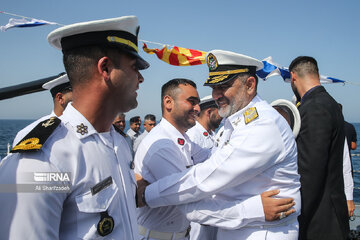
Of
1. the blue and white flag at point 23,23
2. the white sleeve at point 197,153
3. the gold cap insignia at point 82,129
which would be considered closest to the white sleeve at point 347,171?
the white sleeve at point 197,153

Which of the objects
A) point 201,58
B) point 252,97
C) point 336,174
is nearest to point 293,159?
point 252,97

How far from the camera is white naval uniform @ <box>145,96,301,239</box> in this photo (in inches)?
84.7

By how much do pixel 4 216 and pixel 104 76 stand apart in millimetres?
825

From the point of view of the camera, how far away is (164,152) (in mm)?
2656

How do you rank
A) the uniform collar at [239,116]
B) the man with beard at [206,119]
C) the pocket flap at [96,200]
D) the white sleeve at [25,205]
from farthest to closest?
the man with beard at [206,119]
the uniform collar at [239,116]
the pocket flap at [96,200]
the white sleeve at [25,205]

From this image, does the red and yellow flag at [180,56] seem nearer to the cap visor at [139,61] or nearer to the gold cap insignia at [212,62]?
the gold cap insignia at [212,62]

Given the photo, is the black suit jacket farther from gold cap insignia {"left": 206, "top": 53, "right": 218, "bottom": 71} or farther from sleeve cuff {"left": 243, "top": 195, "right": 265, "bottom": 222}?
gold cap insignia {"left": 206, "top": 53, "right": 218, "bottom": 71}

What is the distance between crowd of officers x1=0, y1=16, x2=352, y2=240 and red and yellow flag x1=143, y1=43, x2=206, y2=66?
13.5 ft

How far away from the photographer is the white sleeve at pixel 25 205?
3.71 feet

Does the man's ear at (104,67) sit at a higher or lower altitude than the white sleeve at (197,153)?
higher

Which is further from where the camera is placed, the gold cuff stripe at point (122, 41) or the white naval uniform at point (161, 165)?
the white naval uniform at point (161, 165)

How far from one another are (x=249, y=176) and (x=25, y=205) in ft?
5.18

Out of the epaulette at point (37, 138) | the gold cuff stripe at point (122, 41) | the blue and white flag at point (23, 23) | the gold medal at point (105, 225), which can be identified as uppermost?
the blue and white flag at point (23, 23)

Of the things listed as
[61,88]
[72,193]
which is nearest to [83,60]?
[72,193]
